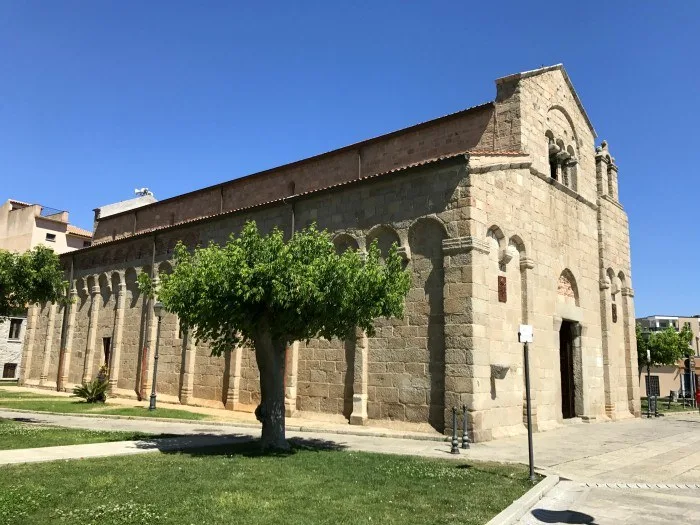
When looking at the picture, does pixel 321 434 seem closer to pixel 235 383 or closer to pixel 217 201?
pixel 235 383

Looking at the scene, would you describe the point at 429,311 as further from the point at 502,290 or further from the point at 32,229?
the point at 32,229

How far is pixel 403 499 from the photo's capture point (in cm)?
751

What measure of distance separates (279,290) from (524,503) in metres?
5.68

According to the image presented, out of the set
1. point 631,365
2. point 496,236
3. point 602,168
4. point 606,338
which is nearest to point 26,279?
point 496,236

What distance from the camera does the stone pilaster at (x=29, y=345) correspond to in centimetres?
3353

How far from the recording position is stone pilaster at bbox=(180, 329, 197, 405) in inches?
886

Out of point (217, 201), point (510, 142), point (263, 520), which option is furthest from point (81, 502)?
point (217, 201)

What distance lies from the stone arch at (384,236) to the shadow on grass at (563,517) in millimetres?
10260

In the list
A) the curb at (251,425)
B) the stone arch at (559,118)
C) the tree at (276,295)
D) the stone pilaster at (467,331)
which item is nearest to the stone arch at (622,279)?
the stone arch at (559,118)

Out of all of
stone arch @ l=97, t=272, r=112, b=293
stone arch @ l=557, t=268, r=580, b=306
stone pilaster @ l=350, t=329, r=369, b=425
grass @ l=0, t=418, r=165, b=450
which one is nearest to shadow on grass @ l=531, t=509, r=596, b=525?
stone pilaster @ l=350, t=329, r=369, b=425

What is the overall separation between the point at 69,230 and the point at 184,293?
158 feet

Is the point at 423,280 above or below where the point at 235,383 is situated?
above

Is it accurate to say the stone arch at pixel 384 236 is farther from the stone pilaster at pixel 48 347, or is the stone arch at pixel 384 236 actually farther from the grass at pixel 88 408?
the stone pilaster at pixel 48 347

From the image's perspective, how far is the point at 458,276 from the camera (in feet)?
48.5
